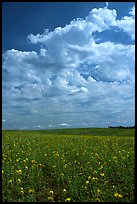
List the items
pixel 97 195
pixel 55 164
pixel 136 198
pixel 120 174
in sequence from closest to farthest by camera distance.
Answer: pixel 136 198 < pixel 97 195 < pixel 120 174 < pixel 55 164

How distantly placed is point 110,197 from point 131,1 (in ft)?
11.7

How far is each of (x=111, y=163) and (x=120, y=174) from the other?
102 centimetres

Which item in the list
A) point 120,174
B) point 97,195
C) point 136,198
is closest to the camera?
point 136,198

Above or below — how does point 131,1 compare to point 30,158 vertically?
above

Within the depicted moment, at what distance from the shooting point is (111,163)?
8.50 meters

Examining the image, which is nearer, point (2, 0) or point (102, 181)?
point (2, 0)

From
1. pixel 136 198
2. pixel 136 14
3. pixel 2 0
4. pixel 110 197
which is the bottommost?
pixel 110 197

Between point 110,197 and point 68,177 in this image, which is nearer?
point 110,197

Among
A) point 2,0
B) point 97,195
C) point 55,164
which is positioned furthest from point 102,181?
point 2,0

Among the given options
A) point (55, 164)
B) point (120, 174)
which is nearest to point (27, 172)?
point (55, 164)

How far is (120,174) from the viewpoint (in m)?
7.49

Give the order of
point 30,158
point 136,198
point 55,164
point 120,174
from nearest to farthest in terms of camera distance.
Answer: point 136,198
point 120,174
point 55,164
point 30,158

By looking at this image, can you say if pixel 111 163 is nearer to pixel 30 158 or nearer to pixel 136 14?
pixel 30 158

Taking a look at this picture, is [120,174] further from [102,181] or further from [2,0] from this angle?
[2,0]
